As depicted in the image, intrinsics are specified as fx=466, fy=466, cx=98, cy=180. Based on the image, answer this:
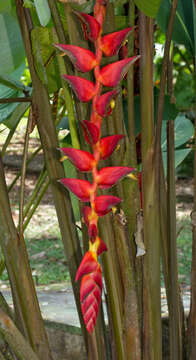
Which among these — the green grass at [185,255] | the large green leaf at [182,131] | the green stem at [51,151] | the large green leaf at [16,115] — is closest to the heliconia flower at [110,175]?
the green stem at [51,151]

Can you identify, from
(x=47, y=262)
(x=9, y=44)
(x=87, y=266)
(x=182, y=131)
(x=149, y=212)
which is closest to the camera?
(x=87, y=266)

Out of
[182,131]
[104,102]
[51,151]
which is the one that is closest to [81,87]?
[104,102]

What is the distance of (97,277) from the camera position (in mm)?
333

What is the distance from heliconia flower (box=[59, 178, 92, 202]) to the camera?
1.11 ft

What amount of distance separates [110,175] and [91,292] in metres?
0.09

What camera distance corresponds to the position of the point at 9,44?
57 centimetres

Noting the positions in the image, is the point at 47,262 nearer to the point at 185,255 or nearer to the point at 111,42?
the point at 185,255

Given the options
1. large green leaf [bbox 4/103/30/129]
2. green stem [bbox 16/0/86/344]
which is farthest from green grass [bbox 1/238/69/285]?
green stem [bbox 16/0/86/344]

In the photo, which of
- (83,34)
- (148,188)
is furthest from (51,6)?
(148,188)

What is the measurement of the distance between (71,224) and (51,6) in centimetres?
20

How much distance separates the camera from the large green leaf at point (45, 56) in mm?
426

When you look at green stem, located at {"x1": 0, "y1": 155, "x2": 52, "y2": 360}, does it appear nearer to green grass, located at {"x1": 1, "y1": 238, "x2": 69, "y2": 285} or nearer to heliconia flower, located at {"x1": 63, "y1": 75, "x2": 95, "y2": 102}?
heliconia flower, located at {"x1": 63, "y1": 75, "x2": 95, "y2": 102}

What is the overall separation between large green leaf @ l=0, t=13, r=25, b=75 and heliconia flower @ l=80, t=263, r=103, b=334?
0.34 m

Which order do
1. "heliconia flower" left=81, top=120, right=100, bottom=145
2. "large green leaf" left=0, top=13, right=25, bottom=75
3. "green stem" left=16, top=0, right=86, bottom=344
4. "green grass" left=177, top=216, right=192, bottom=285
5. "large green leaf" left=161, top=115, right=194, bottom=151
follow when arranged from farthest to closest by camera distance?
"green grass" left=177, top=216, right=192, bottom=285, "large green leaf" left=161, top=115, right=194, bottom=151, "large green leaf" left=0, top=13, right=25, bottom=75, "green stem" left=16, top=0, right=86, bottom=344, "heliconia flower" left=81, top=120, right=100, bottom=145
